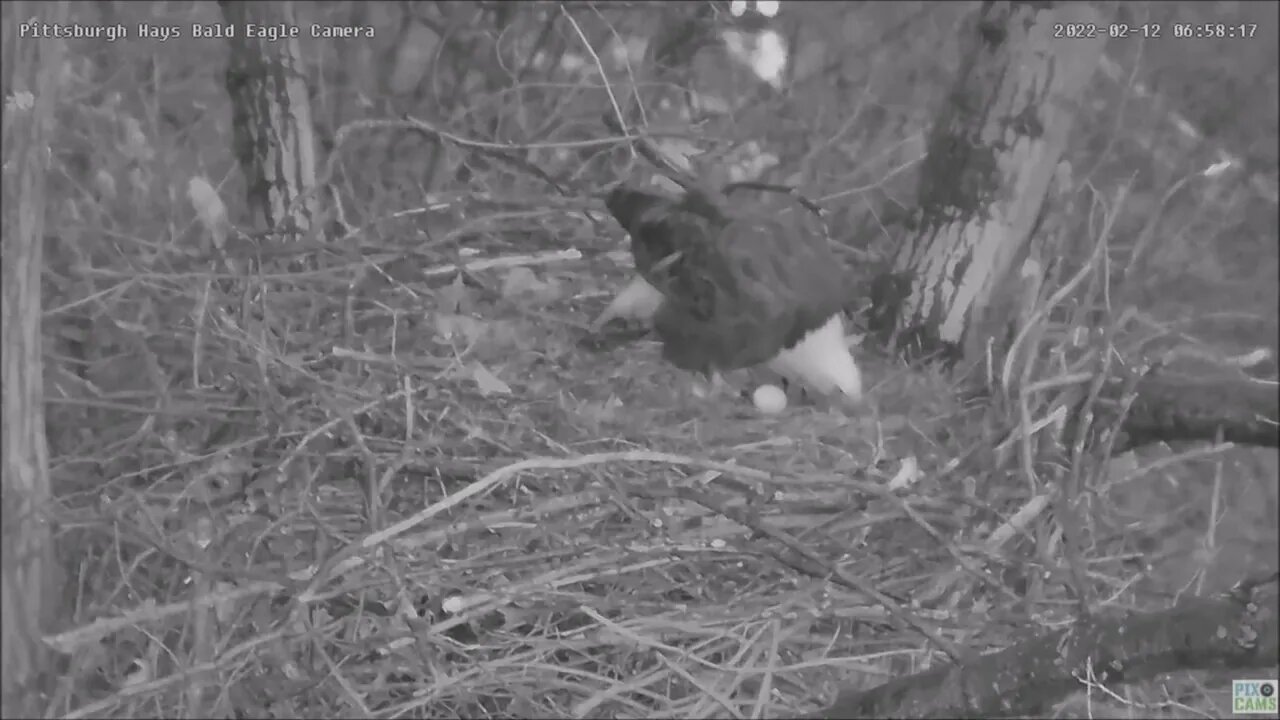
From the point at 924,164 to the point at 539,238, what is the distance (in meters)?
0.62

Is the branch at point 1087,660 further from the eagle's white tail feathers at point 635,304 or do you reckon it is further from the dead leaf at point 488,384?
the eagle's white tail feathers at point 635,304

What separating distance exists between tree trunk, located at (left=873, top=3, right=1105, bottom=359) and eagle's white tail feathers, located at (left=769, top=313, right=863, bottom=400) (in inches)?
11.8

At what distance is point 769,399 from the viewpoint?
1740 mm

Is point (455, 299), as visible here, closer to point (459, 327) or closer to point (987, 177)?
point (459, 327)

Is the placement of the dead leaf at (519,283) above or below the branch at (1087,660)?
above

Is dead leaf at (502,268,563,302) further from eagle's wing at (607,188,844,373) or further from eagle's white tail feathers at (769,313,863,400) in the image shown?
eagle's white tail feathers at (769,313,863,400)

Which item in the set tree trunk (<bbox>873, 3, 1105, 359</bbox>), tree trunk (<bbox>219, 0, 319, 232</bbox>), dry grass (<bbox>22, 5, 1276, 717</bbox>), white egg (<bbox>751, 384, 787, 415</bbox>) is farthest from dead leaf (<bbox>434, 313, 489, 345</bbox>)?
tree trunk (<bbox>873, 3, 1105, 359</bbox>)

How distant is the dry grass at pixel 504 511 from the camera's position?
1328 millimetres

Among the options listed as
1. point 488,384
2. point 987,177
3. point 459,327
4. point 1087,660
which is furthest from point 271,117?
point 1087,660

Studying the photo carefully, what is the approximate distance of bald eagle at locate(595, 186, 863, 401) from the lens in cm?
172

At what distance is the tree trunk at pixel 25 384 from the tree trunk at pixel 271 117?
892mm

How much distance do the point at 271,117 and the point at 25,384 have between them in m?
1.03

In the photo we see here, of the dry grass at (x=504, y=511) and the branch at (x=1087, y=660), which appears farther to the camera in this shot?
the dry grass at (x=504, y=511)

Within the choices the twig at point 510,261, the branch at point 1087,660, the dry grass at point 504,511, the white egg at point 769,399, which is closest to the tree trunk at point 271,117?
the dry grass at point 504,511
